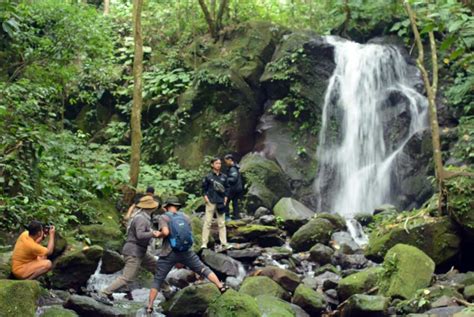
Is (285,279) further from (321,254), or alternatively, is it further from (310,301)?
(321,254)

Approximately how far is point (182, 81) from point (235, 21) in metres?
3.91

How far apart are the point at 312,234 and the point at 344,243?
Result: 0.77 meters

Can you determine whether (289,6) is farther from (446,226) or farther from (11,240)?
(11,240)

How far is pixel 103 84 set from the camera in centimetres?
2303

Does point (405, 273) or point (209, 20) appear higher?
point (209, 20)

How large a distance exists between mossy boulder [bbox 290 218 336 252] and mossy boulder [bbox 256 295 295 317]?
4.51 meters

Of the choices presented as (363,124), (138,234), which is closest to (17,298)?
(138,234)

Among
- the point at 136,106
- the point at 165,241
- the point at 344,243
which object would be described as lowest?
the point at 344,243

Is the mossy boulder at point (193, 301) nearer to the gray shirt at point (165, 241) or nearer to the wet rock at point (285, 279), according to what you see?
the gray shirt at point (165, 241)

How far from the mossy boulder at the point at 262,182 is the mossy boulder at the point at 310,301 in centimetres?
797

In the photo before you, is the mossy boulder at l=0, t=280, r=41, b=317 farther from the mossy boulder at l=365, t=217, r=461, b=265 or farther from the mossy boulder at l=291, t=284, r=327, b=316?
the mossy boulder at l=365, t=217, r=461, b=265

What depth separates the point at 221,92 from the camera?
2086 cm

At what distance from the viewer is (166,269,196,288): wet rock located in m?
10.5

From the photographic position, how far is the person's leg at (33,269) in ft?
26.4
